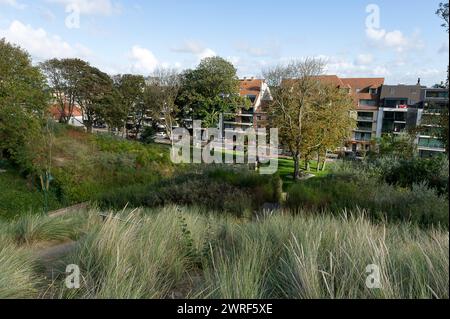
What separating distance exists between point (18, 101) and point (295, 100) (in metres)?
17.8

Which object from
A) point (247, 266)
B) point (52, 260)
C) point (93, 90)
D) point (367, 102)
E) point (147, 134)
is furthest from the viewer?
point (367, 102)

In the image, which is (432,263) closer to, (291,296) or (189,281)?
(291,296)

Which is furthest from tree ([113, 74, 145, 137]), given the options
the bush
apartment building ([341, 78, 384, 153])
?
apartment building ([341, 78, 384, 153])

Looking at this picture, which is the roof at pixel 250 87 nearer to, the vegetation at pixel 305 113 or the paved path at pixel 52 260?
the vegetation at pixel 305 113

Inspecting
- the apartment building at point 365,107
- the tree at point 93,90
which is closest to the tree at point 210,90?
the tree at point 93,90

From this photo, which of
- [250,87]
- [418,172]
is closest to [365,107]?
[250,87]

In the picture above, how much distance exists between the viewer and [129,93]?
3941cm

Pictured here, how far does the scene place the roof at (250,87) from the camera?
191ft

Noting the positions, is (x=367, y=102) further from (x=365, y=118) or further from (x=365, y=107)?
(x=365, y=118)

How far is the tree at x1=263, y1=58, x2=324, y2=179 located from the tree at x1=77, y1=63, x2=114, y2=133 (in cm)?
2064

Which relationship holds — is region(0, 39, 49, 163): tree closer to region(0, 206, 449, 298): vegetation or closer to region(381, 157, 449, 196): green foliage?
region(0, 206, 449, 298): vegetation

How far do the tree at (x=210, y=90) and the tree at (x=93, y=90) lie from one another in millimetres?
8339

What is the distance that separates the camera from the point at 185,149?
102ft
